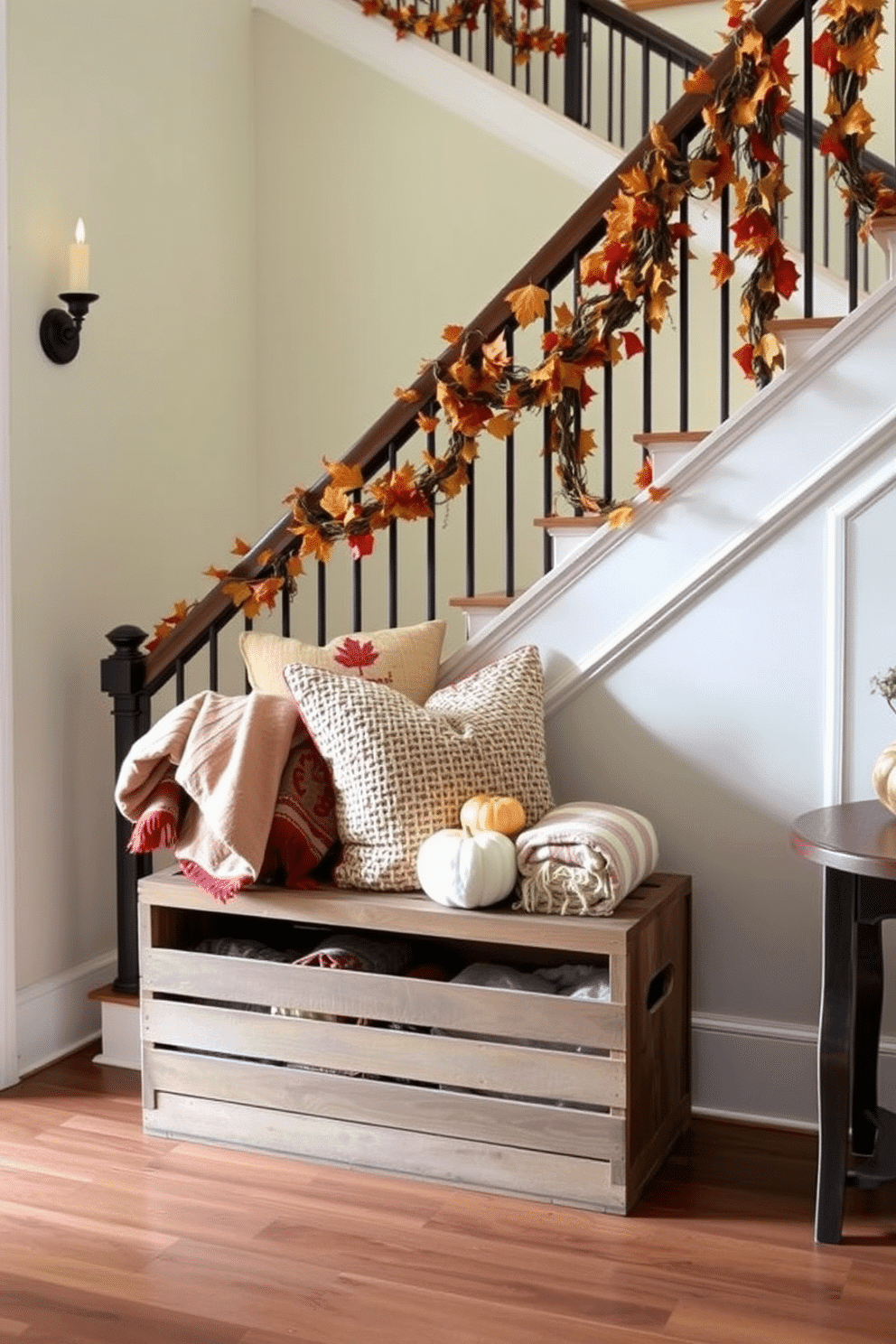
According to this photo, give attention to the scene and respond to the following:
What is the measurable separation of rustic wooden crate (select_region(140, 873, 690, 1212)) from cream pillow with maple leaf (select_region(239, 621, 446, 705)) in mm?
469

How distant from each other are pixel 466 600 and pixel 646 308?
70 centimetres

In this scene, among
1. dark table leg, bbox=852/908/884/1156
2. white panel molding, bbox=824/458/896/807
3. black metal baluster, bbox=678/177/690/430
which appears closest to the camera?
dark table leg, bbox=852/908/884/1156

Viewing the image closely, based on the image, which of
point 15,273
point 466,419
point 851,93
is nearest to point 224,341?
point 15,273

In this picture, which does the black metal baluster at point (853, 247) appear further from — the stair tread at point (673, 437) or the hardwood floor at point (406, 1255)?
the hardwood floor at point (406, 1255)

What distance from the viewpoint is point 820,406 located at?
9.11 feet

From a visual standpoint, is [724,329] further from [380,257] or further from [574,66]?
[574,66]

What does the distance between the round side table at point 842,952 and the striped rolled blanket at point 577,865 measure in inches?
12.2

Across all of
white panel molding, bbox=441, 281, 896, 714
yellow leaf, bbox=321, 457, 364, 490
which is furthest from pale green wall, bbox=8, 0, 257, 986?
white panel molding, bbox=441, 281, 896, 714

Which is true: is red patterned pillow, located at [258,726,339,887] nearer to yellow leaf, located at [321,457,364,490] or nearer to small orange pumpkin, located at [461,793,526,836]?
small orange pumpkin, located at [461,793,526,836]

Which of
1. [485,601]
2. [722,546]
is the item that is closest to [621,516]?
[722,546]

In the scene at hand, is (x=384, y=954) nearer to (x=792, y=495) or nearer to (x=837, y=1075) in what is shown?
(x=837, y=1075)

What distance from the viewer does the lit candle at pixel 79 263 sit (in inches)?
127

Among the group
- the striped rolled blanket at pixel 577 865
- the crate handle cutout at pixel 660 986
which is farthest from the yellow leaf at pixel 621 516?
the crate handle cutout at pixel 660 986

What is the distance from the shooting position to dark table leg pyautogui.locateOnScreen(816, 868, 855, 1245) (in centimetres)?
233
